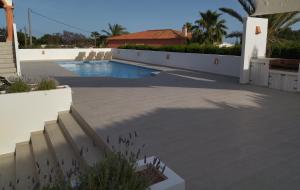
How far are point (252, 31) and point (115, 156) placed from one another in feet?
28.4

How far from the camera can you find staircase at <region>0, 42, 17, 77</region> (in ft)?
30.6

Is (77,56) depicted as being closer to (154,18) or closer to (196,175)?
(196,175)

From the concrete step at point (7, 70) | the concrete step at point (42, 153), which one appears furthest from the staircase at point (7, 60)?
the concrete step at point (42, 153)

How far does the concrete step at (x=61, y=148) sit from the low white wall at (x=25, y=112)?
0.32 m

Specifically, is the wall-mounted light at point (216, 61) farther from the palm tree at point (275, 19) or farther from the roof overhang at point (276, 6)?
the roof overhang at point (276, 6)

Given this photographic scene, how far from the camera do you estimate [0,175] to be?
177 inches

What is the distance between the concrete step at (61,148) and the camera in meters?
4.04

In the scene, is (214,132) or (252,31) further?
(252,31)

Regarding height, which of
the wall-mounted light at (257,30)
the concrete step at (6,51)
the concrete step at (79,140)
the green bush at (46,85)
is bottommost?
the concrete step at (79,140)

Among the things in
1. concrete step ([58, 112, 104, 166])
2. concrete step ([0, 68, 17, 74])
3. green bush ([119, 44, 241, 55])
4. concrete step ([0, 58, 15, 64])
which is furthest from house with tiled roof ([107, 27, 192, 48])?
concrete step ([58, 112, 104, 166])

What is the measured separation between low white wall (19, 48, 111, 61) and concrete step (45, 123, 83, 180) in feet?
58.5

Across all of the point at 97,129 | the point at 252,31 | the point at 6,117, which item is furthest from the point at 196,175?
the point at 252,31

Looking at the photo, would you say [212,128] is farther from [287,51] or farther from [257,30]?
[287,51]

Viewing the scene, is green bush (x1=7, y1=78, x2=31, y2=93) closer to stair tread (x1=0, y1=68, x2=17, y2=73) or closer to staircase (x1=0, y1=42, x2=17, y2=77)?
staircase (x1=0, y1=42, x2=17, y2=77)
